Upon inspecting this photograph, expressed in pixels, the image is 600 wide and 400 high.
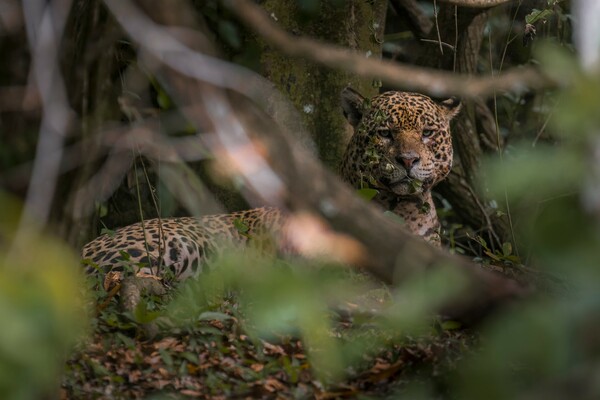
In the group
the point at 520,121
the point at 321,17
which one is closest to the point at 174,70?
the point at 321,17

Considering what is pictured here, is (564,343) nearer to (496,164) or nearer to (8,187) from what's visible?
(496,164)

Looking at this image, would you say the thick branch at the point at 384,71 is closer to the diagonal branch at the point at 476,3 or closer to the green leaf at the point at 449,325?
the green leaf at the point at 449,325

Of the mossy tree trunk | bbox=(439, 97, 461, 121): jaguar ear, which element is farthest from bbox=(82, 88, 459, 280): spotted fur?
the mossy tree trunk

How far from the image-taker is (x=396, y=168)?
6.74 m

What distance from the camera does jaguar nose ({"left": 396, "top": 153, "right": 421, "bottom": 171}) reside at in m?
6.71

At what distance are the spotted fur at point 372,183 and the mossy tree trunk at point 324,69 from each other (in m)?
0.38

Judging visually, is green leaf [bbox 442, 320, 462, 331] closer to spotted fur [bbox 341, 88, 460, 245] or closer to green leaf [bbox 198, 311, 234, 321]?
green leaf [bbox 198, 311, 234, 321]

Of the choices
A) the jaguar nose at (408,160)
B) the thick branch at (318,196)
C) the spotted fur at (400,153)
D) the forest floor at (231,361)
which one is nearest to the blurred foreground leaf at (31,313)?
the thick branch at (318,196)

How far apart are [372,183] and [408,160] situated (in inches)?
12.6

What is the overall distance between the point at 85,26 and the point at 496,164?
1.68m

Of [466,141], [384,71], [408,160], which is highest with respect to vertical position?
[384,71]

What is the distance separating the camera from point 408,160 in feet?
22.0

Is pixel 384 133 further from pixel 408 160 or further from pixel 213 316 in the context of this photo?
pixel 213 316

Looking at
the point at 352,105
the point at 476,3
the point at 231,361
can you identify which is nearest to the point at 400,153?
the point at 352,105
